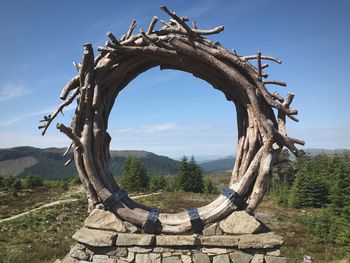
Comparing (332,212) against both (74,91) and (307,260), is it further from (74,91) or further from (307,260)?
(74,91)

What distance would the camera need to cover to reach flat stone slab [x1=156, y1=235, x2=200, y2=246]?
5.20 m

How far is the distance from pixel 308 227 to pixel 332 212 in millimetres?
8650

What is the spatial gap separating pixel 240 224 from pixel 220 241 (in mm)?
428

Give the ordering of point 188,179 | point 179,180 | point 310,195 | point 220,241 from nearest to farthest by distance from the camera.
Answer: point 220,241 < point 310,195 < point 188,179 < point 179,180

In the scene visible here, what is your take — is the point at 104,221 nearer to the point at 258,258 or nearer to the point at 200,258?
the point at 200,258

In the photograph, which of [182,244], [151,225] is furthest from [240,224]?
[151,225]

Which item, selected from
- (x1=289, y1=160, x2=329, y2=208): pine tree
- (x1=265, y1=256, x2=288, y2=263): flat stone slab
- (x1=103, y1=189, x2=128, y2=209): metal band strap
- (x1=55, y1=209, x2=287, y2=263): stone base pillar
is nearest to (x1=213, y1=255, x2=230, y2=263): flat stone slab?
(x1=55, y1=209, x2=287, y2=263): stone base pillar

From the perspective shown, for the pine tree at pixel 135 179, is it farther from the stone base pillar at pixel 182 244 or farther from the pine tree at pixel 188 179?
the stone base pillar at pixel 182 244

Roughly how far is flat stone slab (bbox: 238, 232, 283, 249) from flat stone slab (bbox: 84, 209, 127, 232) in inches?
73.1

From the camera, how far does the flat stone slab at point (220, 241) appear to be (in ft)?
16.9

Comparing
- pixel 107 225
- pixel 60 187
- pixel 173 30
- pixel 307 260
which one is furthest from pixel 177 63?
pixel 60 187

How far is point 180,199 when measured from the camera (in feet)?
136

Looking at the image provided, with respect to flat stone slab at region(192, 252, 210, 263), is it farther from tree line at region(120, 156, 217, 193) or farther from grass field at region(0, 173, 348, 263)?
tree line at region(120, 156, 217, 193)

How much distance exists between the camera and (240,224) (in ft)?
17.5
